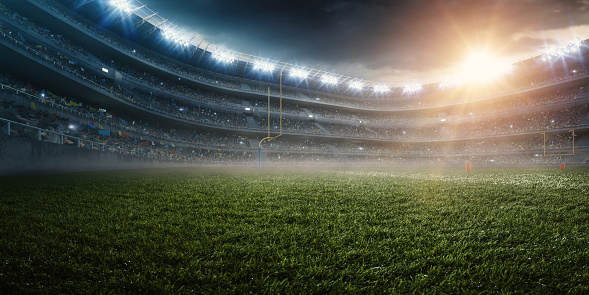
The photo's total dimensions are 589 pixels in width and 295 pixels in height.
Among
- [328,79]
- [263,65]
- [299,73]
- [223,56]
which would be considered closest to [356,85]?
[328,79]

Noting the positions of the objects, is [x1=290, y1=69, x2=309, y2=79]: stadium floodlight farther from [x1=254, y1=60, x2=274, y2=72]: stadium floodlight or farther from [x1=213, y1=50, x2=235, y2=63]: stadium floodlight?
[x1=213, y1=50, x2=235, y2=63]: stadium floodlight

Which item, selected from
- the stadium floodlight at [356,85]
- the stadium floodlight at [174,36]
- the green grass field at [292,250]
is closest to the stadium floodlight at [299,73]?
the stadium floodlight at [356,85]

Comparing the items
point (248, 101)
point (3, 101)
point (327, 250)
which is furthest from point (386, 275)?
point (248, 101)

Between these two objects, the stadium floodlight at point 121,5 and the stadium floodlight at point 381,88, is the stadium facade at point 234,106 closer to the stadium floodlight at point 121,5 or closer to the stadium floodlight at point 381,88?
the stadium floodlight at point 381,88

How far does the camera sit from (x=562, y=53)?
37.9m

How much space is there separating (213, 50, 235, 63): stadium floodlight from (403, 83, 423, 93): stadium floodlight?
34960 millimetres

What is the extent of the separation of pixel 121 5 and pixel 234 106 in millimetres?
17748

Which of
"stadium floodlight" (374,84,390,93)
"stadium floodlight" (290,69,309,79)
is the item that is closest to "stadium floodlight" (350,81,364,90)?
"stadium floodlight" (374,84,390,93)

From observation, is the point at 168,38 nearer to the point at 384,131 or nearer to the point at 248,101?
the point at 248,101

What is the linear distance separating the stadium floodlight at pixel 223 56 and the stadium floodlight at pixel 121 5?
12.1m

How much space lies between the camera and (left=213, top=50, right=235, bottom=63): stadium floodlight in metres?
39.4

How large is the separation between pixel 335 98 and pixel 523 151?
101ft

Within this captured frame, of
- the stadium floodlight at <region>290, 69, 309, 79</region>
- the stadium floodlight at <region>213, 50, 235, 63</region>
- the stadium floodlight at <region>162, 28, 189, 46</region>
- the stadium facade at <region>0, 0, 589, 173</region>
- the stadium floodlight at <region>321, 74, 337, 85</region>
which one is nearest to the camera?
the stadium facade at <region>0, 0, 589, 173</region>

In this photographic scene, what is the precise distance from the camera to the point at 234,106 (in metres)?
40.7
